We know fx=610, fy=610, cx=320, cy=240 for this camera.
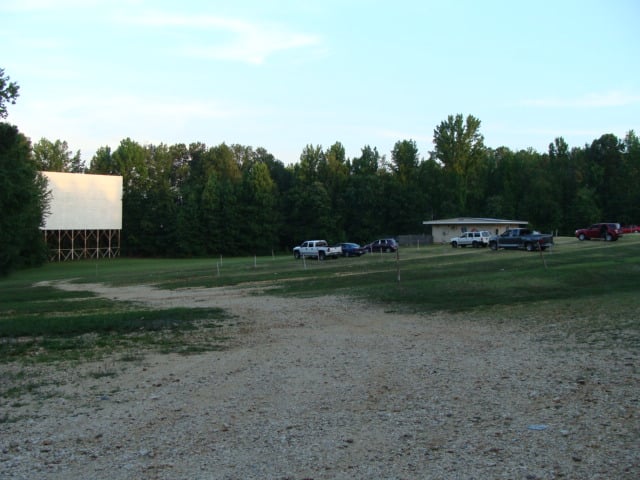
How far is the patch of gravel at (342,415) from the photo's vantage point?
6.24 m

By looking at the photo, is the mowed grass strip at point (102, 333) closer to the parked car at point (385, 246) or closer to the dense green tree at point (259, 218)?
the parked car at point (385, 246)

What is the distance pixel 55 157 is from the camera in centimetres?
10306

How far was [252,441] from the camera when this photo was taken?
708cm

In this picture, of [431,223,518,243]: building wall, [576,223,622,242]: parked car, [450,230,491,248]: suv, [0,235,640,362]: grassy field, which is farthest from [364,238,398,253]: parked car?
[576,223,622,242]: parked car

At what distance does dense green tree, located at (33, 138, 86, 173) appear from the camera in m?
101

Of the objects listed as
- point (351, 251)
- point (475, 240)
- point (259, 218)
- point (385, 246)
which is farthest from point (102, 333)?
point (259, 218)

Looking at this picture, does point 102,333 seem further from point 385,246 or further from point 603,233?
point 603,233

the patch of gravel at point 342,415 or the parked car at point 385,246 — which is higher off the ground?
the parked car at point 385,246

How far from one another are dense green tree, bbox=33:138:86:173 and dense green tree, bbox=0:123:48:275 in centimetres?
3410

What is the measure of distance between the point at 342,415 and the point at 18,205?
959 inches

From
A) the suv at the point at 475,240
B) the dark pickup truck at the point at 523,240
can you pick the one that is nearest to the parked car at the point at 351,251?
the suv at the point at 475,240

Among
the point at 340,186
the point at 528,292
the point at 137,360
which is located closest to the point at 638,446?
the point at 137,360

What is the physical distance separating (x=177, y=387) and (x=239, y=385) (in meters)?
1.00

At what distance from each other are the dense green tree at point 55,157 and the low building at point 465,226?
65.0 metres
